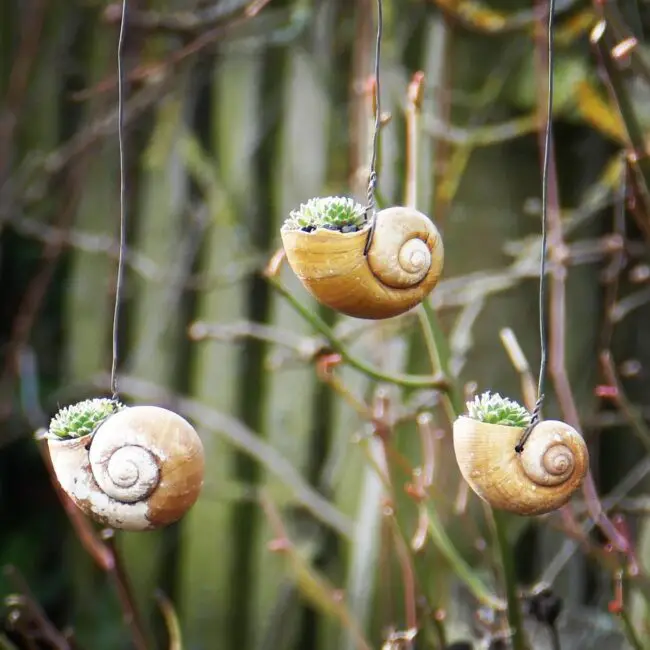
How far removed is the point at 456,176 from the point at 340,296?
79 centimetres

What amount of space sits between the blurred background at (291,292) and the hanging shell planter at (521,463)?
414mm

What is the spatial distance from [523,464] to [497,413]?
3cm

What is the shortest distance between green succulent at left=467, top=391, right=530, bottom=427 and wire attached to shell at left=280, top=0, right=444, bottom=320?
2.7 inches

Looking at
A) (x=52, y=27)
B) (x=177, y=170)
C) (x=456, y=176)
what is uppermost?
(x=52, y=27)

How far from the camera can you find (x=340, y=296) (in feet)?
1.68

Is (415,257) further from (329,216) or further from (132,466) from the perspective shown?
(132,466)

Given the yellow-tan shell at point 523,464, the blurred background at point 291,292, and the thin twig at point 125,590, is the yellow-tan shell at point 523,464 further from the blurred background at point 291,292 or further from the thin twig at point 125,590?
the blurred background at point 291,292

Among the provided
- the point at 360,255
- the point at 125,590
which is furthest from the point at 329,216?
the point at 125,590

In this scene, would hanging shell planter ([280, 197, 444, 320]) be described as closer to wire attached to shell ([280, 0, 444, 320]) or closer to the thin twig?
wire attached to shell ([280, 0, 444, 320])

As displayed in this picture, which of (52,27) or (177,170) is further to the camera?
(52,27)

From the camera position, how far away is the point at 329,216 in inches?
20.1

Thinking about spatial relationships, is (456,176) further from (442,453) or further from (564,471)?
(564,471)

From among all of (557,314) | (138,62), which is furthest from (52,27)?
(557,314)

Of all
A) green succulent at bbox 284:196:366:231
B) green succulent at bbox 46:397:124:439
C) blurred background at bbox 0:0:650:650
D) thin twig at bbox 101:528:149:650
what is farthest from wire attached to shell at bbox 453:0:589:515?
blurred background at bbox 0:0:650:650
